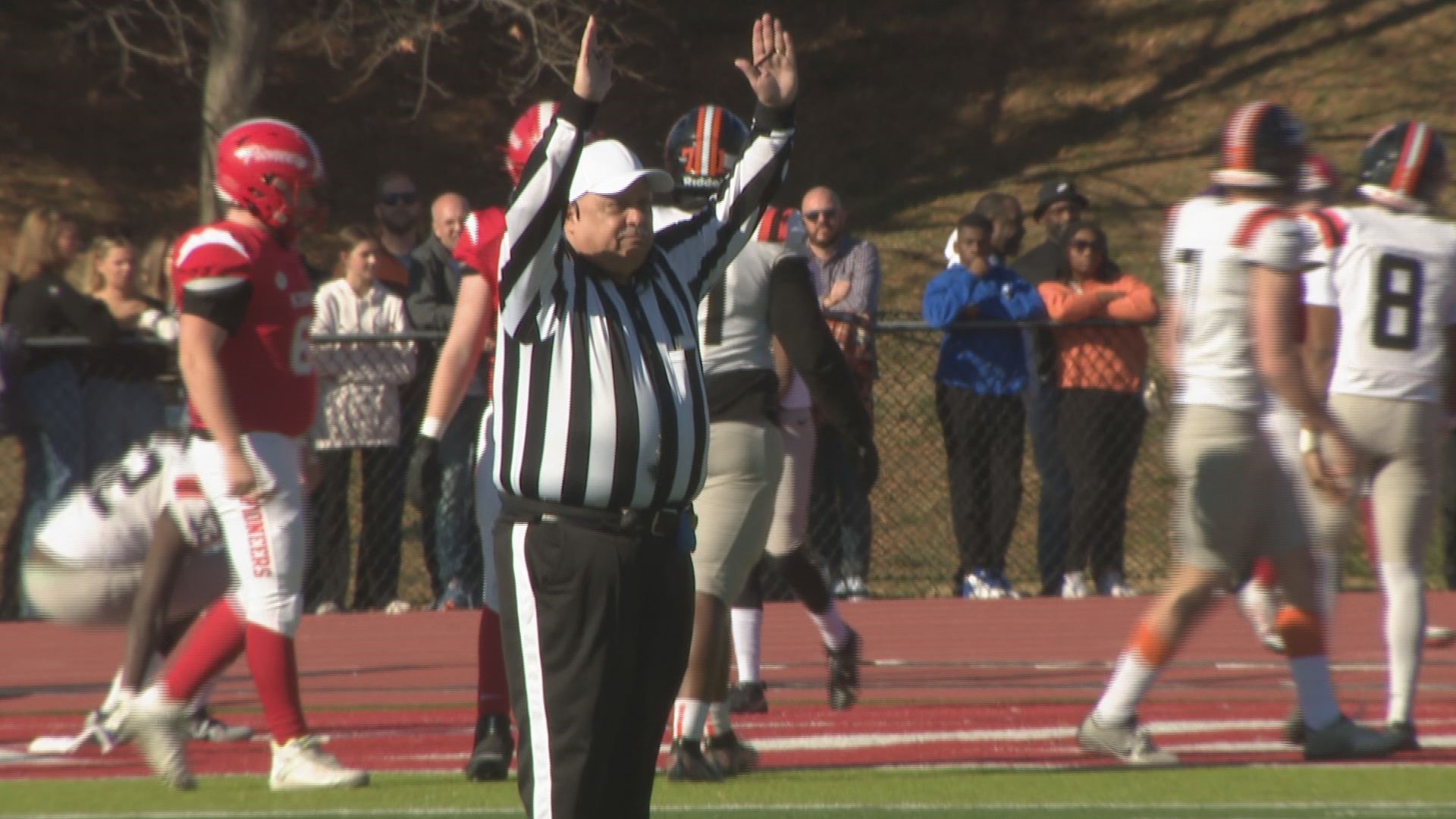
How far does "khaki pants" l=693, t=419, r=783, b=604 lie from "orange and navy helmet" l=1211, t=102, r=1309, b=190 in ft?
5.85

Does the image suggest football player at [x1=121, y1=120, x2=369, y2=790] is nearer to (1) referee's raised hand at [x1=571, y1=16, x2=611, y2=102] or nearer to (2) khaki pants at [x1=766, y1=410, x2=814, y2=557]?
(2) khaki pants at [x1=766, y1=410, x2=814, y2=557]

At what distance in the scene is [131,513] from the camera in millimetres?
7688

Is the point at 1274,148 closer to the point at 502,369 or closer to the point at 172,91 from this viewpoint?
the point at 502,369

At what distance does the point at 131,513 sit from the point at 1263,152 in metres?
4.08

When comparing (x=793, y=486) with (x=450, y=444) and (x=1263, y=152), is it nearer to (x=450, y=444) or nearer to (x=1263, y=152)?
(x=1263, y=152)

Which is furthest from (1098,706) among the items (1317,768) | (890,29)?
(890,29)

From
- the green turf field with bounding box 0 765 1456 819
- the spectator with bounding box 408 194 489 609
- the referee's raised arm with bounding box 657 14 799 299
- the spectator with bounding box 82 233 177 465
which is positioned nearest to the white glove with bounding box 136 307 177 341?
the spectator with bounding box 82 233 177 465

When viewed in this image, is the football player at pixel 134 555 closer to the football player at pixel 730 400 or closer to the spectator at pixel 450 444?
the football player at pixel 730 400

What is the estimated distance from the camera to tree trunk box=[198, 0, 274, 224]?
785 inches

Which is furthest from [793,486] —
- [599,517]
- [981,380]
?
[981,380]

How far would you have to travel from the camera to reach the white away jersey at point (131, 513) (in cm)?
747

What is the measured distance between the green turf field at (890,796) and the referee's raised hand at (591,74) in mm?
2627

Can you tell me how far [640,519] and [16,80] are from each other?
21.1 m

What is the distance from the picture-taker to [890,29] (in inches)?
1099
